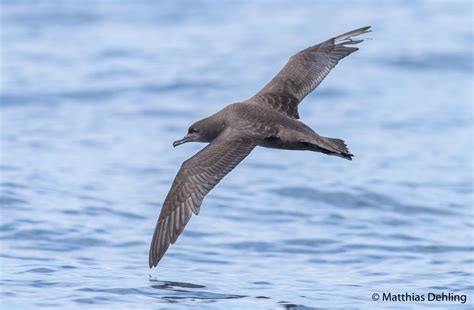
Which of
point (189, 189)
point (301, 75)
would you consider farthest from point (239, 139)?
point (301, 75)

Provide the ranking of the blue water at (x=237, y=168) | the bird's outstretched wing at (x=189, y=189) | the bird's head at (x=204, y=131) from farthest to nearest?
1. the bird's head at (x=204, y=131)
2. the blue water at (x=237, y=168)
3. the bird's outstretched wing at (x=189, y=189)

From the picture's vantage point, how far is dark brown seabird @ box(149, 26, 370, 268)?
8180 millimetres

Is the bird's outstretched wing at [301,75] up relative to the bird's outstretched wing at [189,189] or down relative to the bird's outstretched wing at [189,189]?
up

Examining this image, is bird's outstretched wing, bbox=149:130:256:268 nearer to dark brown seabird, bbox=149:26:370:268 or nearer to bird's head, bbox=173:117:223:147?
dark brown seabird, bbox=149:26:370:268

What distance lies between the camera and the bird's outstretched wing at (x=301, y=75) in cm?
955

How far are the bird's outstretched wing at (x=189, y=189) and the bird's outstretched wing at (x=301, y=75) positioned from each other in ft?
3.84

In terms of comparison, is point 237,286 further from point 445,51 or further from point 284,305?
point 445,51

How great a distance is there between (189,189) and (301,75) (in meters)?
2.20

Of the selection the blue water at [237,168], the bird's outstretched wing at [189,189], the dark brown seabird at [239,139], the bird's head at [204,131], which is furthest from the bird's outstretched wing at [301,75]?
the blue water at [237,168]

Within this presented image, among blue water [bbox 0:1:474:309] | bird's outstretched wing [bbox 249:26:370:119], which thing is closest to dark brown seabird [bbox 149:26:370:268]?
bird's outstretched wing [bbox 249:26:370:119]

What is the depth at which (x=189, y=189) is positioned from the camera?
27.0ft

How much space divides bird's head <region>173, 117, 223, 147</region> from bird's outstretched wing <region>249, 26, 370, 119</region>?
0.51 meters

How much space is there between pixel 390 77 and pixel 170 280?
31.1 feet

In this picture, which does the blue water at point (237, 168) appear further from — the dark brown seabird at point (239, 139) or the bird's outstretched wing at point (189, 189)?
the dark brown seabird at point (239, 139)
